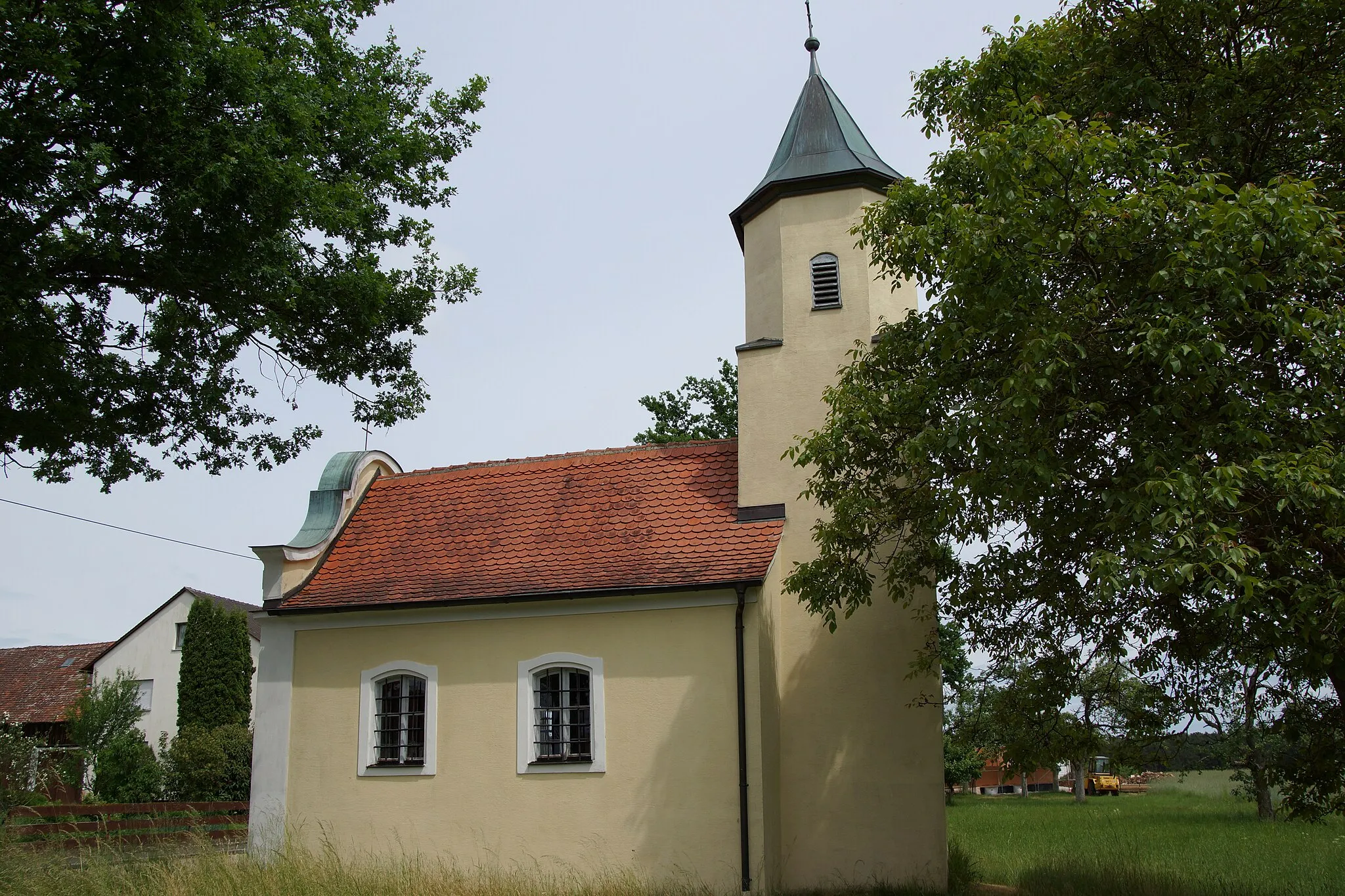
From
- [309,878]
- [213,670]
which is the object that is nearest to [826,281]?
[309,878]

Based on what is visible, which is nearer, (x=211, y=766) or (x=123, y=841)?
(x=123, y=841)

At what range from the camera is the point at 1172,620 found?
10.0 metres

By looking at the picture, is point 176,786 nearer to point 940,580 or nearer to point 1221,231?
point 940,580

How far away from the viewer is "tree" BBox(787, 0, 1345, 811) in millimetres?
7742

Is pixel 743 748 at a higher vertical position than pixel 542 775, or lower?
higher

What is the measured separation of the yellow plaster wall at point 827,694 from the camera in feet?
42.9

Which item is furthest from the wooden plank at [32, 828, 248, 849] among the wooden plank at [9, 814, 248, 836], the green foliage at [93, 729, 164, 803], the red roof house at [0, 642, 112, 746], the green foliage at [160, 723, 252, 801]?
the red roof house at [0, 642, 112, 746]

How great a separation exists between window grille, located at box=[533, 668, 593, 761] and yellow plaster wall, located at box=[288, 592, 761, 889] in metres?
0.31

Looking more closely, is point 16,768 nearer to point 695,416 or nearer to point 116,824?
point 116,824

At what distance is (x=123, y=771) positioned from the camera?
28.6 m

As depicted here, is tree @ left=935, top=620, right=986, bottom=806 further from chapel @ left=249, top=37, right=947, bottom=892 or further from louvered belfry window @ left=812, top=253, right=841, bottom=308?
louvered belfry window @ left=812, top=253, right=841, bottom=308

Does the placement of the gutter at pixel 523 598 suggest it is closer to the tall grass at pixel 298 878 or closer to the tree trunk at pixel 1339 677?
the tall grass at pixel 298 878

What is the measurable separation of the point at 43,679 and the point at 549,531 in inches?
1328

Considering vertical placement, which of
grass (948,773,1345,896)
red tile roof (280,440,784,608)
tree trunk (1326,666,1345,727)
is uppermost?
red tile roof (280,440,784,608)
